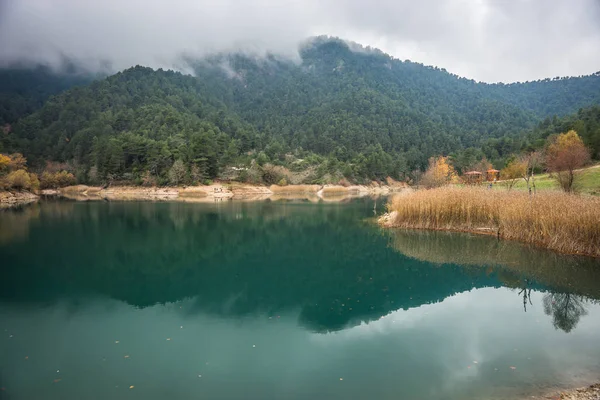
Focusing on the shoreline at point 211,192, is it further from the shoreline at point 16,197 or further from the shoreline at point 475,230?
the shoreline at point 475,230

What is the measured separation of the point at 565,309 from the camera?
10.5 meters

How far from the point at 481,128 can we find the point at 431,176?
10407 cm

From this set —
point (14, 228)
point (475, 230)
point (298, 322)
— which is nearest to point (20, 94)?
point (14, 228)

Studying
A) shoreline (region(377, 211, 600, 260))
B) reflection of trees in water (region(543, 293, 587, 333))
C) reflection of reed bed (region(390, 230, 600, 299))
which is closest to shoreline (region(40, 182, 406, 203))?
shoreline (region(377, 211, 600, 260))

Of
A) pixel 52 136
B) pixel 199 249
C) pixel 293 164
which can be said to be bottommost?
pixel 199 249

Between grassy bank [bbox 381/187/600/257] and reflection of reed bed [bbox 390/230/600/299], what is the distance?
626 mm

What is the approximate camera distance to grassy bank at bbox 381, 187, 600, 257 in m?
15.1

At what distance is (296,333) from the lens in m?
8.86

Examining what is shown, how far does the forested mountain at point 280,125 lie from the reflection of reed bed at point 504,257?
59278mm

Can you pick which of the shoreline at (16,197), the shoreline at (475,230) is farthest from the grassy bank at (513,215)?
the shoreline at (16,197)

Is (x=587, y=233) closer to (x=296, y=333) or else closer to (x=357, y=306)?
(x=357, y=306)

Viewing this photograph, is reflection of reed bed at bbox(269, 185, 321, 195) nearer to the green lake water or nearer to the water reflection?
the water reflection

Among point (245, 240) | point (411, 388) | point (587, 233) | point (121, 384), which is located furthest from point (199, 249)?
point (587, 233)

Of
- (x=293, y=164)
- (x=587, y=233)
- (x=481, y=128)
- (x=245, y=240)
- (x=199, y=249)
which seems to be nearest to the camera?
(x=587, y=233)
